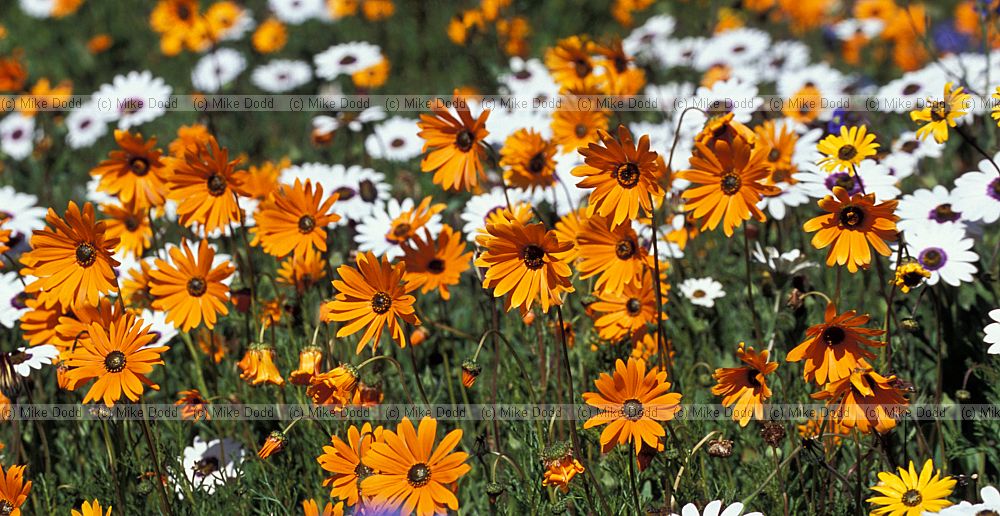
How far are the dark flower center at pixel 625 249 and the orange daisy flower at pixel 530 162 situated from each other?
0.46 metres

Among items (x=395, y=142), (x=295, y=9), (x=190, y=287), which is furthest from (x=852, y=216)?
(x=295, y=9)

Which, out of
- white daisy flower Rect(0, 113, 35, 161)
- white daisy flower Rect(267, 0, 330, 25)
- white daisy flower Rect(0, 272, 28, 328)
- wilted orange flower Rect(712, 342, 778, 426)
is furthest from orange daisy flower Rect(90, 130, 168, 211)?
white daisy flower Rect(267, 0, 330, 25)

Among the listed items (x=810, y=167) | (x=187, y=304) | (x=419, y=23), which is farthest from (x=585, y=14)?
(x=187, y=304)

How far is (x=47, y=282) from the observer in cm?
230

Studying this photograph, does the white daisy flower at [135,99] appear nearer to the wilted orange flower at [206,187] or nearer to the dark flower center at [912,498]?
the wilted orange flower at [206,187]

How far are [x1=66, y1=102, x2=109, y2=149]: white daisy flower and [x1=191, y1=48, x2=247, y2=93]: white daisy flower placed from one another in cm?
78

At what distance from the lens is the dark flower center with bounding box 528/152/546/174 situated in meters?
2.90

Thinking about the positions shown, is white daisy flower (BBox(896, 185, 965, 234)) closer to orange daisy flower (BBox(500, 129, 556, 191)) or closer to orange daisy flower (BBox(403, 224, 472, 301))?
orange daisy flower (BBox(500, 129, 556, 191))

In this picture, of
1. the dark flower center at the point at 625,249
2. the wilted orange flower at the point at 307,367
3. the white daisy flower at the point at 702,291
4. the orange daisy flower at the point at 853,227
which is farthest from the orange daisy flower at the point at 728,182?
the wilted orange flower at the point at 307,367

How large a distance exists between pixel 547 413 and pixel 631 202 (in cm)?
83

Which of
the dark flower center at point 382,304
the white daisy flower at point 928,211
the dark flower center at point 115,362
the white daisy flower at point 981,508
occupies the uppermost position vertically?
the white daisy flower at point 928,211

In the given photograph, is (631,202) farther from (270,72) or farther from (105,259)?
(270,72)

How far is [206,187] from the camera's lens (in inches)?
107

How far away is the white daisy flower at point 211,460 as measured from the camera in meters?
2.65
